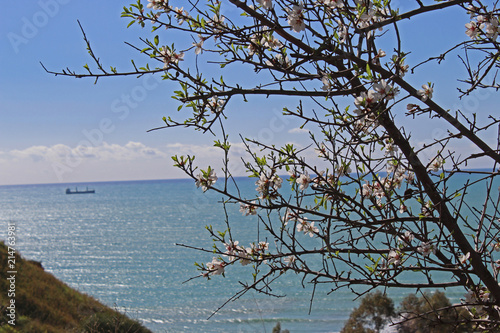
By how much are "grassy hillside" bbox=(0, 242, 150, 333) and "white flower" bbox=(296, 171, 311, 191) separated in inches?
381

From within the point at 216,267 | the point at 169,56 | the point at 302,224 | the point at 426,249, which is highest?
the point at 169,56

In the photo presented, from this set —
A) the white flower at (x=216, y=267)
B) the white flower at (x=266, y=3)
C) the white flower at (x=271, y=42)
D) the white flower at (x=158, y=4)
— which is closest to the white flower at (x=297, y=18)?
the white flower at (x=266, y=3)

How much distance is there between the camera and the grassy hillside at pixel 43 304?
11039 mm

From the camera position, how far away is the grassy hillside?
11.0m

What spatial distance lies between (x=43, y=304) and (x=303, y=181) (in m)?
14.5

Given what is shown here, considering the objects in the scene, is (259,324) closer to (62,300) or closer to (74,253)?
(62,300)

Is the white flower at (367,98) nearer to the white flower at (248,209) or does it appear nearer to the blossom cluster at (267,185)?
the blossom cluster at (267,185)

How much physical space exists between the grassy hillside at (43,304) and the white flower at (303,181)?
9.67 meters

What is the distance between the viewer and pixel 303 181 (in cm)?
218

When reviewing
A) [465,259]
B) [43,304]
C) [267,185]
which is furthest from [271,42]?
[43,304]

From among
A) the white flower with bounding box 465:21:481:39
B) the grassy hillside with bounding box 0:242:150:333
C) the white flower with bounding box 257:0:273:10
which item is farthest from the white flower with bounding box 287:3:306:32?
the grassy hillside with bounding box 0:242:150:333

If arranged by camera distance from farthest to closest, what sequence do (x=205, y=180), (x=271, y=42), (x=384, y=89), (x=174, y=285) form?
(x=174, y=285), (x=271, y=42), (x=205, y=180), (x=384, y=89)

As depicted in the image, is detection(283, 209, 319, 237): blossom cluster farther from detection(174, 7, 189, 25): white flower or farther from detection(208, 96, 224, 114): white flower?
detection(174, 7, 189, 25): white flower

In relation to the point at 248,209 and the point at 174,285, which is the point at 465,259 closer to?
the point at 248,209
